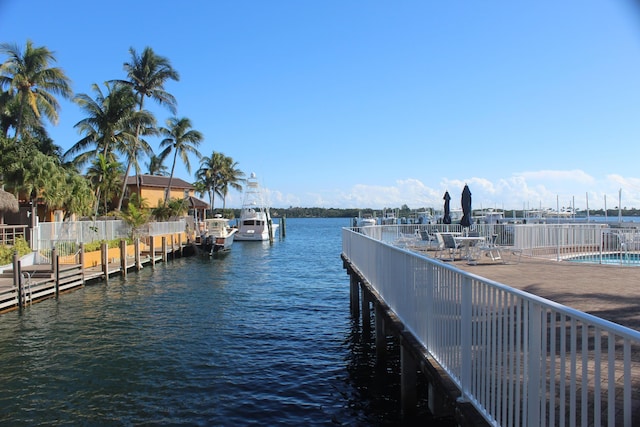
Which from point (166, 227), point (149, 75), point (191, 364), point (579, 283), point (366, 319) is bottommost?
point (191, 364)

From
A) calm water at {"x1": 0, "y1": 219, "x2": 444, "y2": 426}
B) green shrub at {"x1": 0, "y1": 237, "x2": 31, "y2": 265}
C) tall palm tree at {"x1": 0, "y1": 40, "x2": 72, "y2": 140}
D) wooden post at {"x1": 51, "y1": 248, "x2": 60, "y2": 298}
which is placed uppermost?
tall palm tree at {"x1": 0, "y1": 40, "x2": 72, "y2": 140}

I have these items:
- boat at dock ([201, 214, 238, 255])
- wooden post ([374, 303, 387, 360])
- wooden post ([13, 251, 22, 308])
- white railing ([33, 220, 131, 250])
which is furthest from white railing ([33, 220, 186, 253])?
wooden post ([374, 303, 387, 360])

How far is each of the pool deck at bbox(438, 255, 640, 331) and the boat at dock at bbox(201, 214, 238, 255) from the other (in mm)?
27137

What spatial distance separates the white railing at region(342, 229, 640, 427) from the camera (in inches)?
114

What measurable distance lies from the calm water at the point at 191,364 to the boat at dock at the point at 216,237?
64.3 ft

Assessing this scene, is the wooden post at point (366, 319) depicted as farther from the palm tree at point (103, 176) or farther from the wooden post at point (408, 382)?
the palm tree at point (103, 176)

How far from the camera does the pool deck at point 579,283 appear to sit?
7.41m

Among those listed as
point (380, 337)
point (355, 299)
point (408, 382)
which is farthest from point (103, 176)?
point (408, 382)

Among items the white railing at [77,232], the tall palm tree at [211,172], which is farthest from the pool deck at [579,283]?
the tall palm tree at [211,172]

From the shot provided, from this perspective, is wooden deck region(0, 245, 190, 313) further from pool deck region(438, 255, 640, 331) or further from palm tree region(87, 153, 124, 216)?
pool deck region(438, 255, 640, 331)

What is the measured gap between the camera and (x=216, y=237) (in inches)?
1565

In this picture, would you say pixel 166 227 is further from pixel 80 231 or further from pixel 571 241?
pixel 571 241

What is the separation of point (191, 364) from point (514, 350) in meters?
7.36

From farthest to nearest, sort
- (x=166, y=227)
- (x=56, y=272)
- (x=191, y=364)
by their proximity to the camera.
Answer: (x=166, y=227) < (x=56, y=272) < (x=191, y=364)
